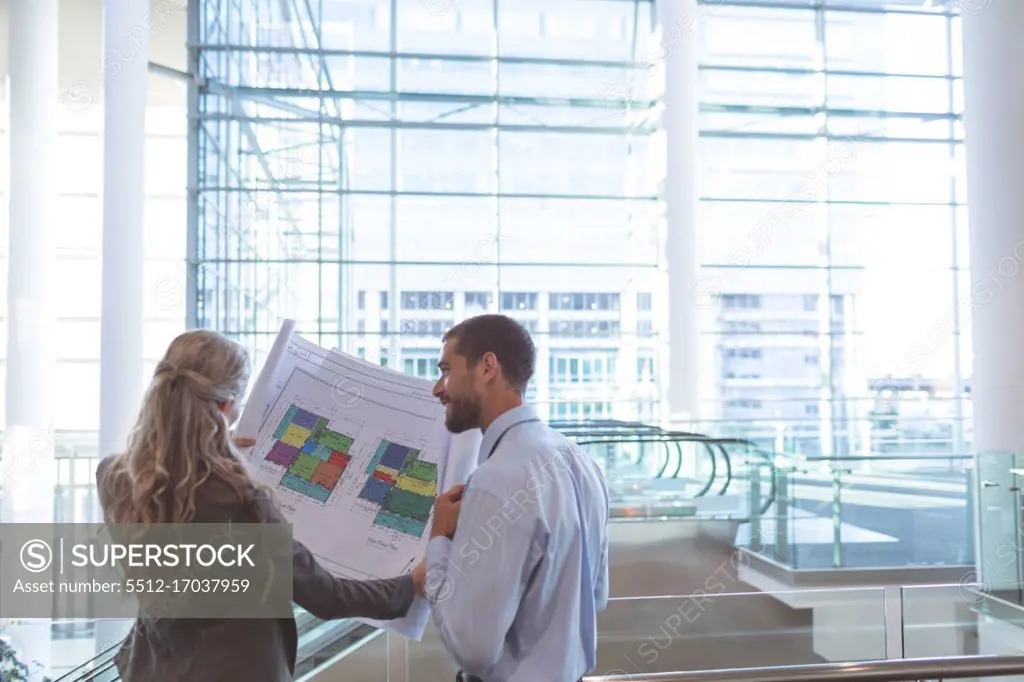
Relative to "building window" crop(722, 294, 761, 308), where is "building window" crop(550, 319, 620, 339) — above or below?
below

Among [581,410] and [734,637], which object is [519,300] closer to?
[581,410]

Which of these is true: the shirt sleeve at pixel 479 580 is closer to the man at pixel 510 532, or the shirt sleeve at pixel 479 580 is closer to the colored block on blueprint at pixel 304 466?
the man at pixel 510 532

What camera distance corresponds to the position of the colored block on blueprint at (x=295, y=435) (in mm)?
2021

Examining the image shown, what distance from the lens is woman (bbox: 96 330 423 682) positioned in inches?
66.5

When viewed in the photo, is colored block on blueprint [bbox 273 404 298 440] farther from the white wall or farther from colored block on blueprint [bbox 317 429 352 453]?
the white wall

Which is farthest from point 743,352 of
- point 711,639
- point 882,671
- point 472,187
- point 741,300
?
point 882,671

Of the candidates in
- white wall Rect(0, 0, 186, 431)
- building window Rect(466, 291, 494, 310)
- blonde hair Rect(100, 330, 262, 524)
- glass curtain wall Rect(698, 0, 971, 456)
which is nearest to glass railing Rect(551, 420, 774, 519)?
building window Rect(466, 291, 494, 310)

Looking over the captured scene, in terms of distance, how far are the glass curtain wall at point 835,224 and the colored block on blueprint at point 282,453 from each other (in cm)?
1401

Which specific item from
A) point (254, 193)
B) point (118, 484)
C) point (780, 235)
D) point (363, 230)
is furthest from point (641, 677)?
point (780, 235)

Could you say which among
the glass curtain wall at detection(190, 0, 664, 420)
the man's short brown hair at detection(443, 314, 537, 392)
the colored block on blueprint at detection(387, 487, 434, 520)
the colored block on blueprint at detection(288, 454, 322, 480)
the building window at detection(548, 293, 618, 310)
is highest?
the glass curtain wall at detection(190, 0, 664, 420)

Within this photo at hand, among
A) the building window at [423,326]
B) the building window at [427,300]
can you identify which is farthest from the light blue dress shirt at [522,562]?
the building window at [427,300]

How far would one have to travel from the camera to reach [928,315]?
1622cm

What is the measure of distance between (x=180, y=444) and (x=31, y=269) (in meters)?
8.90

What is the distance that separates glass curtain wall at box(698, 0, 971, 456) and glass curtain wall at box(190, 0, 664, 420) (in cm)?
149
